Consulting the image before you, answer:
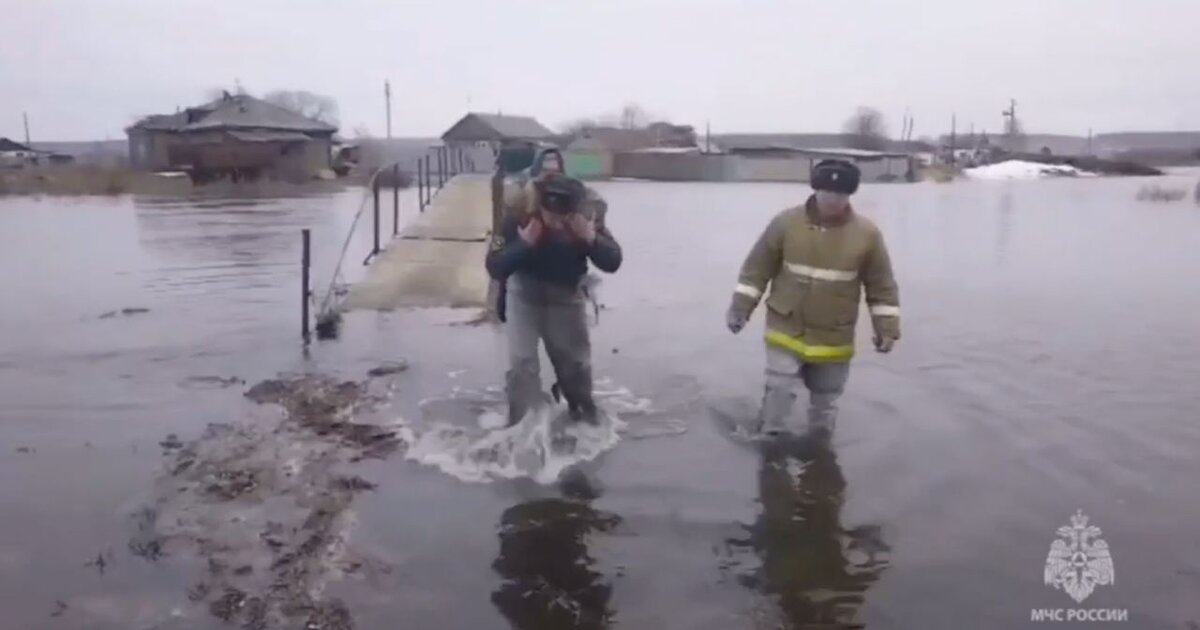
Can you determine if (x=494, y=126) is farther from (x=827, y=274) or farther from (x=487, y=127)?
(x=827, y=274)

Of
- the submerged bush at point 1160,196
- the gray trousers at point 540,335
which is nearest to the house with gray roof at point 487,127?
the submerged bush at point 1160,196

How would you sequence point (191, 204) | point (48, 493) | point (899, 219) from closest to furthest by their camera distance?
point (48, 493) → point (899, 219) → point (191, 204)

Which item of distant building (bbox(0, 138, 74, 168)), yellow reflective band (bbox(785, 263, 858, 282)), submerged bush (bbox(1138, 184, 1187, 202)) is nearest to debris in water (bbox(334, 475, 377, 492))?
yellow reflective band (bbox(785, 263, 858, 282))

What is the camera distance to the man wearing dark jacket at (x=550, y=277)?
5711 mm

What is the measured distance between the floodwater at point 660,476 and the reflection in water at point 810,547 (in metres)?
0.02

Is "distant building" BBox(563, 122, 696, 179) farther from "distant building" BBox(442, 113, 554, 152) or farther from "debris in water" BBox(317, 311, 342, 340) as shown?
"debris in water" BBox(317, 311, 342, 340)

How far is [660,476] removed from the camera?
6.04m

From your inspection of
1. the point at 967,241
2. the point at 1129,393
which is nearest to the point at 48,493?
the point at 1129,393

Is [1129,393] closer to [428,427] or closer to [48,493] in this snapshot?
[428,427]

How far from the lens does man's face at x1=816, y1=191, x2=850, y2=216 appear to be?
562 cm

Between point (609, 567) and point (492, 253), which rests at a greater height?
point (492, 253)

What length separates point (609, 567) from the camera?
4.73m

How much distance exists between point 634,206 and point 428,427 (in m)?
29.7

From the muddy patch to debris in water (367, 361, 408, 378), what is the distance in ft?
3.12
